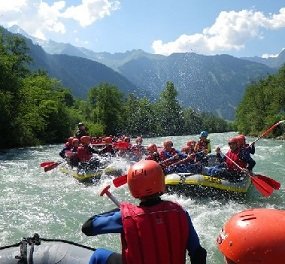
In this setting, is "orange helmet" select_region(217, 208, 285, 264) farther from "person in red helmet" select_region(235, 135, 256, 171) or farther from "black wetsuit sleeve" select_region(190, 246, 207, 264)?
"person in red helmet" select_region(235, 135, 256, 171)

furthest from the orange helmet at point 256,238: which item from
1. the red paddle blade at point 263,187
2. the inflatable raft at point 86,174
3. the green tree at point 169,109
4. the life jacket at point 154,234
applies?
the green tree at point 169,109

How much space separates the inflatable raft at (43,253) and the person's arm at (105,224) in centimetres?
127

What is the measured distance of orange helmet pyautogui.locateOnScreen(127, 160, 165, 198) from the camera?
9.64 ft

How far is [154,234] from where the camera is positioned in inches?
114

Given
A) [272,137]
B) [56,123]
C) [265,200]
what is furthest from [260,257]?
[272,137]

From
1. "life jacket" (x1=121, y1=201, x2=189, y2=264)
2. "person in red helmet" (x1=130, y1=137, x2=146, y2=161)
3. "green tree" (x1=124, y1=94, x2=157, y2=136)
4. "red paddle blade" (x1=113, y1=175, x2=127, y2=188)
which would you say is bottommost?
"green tree" (x1=124, y1=94, x2=157, y2=136)

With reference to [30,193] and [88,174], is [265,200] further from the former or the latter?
[30,193]

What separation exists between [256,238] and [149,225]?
42.5 inches

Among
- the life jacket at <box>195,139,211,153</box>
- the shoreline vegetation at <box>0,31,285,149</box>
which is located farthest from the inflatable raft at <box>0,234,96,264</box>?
the shoreline vegetation at <box>0,31,285,149</box>

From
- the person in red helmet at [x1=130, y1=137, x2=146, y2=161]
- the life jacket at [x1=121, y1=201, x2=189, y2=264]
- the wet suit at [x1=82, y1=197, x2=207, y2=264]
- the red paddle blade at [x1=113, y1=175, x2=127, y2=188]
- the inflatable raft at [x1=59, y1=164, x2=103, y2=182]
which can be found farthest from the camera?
the person in red helmet at [x1=130, y1=137, x2=146, y2=161]

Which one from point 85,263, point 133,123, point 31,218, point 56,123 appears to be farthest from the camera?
point 133,123

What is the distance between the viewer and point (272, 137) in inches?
1649

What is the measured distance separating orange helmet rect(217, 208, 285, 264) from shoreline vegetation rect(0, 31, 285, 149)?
2754 cm

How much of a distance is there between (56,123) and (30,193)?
2782 cm
